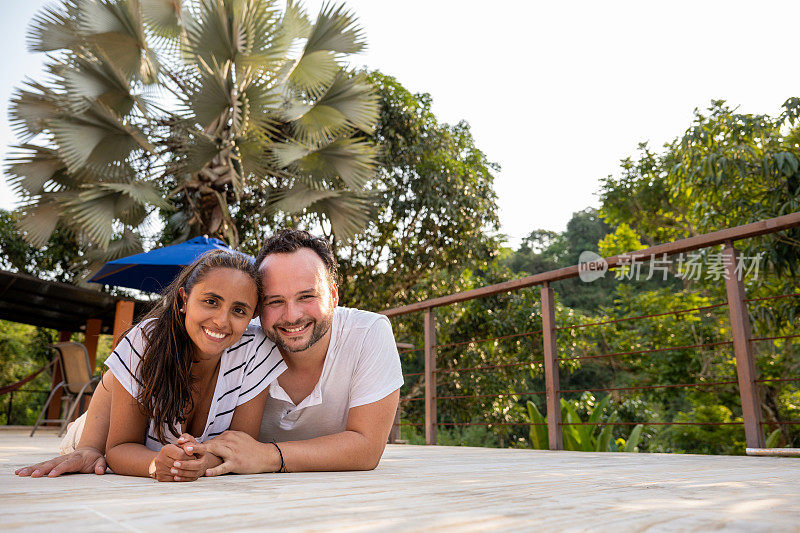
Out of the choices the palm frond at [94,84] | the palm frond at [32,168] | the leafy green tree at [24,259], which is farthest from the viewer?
the leafy green tree at [24,259]

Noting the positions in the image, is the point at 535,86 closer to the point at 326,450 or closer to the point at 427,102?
the point at 427,102

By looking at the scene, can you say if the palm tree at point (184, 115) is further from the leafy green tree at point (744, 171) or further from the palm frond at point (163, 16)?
the leafy green tree at point (744, 171)

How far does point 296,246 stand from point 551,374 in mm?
2068

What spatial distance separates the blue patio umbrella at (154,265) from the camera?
472 cm

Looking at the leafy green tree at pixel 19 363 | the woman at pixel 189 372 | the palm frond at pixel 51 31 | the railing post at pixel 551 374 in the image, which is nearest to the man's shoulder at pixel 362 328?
the woman at pixel 189 372

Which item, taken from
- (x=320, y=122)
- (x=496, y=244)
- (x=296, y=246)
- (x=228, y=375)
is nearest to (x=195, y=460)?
(x=228, y=375)

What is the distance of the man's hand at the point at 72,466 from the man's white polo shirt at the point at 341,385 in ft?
1.66

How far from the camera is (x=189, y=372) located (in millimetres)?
1679

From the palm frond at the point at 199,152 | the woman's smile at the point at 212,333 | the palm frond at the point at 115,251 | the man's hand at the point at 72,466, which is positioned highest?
the palm frond at the point at 199,152

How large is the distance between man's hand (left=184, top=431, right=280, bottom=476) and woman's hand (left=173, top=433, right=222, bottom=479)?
0.01 meters

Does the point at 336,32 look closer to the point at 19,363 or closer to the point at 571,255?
the point at 19,363

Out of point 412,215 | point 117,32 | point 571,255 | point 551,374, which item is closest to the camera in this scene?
point 551,374

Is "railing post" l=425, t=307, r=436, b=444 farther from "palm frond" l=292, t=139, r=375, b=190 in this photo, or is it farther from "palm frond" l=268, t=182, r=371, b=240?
"palm frond" l=292, t=139, r=375, b=190

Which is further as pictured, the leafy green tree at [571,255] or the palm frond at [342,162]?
the leafy green tree at [571,255]
